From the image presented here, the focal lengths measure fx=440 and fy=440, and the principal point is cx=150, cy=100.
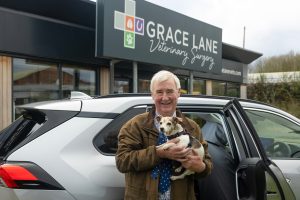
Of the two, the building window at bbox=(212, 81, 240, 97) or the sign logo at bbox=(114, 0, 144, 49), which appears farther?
the building window at bbox=(212, 81, 240, 97)

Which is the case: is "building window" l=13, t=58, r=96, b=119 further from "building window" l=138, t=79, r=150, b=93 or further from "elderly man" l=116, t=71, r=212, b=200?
"elderly man" l=116, t=71, r=212, b=200

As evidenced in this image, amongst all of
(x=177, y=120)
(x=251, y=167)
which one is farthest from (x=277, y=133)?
(x=177, y=120)

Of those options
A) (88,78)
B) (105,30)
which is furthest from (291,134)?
(88,78)

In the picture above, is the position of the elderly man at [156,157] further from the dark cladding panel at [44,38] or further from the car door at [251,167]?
the dark cladding panel at [44,38]

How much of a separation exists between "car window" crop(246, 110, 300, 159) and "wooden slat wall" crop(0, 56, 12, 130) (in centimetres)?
674

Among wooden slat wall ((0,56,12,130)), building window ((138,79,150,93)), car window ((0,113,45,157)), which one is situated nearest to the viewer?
car window ((0,113,45,157))

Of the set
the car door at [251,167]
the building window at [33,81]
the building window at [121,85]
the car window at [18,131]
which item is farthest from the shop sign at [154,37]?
the car door at [251,167]

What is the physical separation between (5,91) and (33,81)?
41.1 inches

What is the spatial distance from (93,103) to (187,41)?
36.2ft

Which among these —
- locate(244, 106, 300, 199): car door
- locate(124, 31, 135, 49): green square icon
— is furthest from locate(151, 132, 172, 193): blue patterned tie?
locate(124, 31, 135, 49): green square icon

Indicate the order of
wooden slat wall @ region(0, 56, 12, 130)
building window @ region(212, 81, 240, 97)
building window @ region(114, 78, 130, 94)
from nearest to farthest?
1. wooden slat wall @ region(0, 56, 12, 130)
2. building window @ region(114, 78, 130, 94)
3. building window @ region(212, 81, 240, 97)

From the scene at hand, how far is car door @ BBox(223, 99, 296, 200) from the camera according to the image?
9.80 feet

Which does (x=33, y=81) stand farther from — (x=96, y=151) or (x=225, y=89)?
(x=225, y=89)

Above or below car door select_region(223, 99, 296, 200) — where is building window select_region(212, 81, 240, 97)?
above
